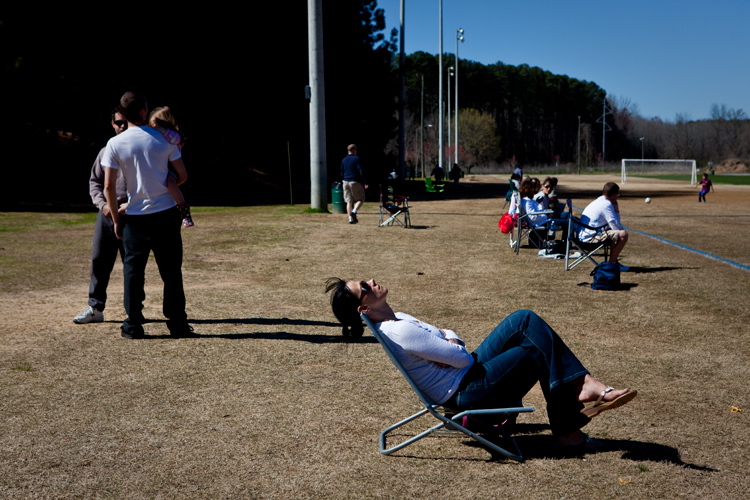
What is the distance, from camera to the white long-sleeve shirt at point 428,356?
139 inches

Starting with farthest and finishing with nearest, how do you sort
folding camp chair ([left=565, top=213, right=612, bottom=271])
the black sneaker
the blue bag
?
folding camp chair ([left=565, top=213, right=612, bottom=271])
the blue bag
the black sneaker

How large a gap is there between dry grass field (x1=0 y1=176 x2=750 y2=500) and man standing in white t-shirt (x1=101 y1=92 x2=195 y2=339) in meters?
0.70

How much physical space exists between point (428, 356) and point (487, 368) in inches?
14.3

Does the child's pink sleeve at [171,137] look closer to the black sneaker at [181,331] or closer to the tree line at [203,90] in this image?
the black sneaker at [181,331]

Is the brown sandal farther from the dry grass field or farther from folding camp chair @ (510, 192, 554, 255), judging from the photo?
folding camp chair @ (510, 192, 554, 255)

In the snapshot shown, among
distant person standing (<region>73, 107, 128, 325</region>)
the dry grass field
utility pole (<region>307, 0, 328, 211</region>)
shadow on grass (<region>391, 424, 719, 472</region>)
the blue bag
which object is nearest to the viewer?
the dry grass field

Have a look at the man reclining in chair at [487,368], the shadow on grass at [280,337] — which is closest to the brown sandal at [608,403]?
the man reclining in chair at [487,368]

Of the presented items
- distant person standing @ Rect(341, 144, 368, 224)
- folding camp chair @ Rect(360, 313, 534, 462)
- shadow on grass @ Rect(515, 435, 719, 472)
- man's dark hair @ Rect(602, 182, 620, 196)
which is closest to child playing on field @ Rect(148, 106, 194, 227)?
folding camp chair @ Rect(360, 313, 534, 462)

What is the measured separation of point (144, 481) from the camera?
3.45 m

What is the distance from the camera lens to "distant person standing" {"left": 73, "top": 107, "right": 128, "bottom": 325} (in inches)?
230

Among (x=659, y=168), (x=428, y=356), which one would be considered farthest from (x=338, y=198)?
(x=659, y=168)

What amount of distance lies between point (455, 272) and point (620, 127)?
481 feet

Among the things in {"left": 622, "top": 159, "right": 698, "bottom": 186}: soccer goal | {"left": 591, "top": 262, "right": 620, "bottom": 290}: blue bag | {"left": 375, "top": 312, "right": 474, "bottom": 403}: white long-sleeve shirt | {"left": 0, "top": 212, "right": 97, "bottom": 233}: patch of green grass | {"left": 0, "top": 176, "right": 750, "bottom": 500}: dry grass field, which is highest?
{"left": 622, "top": 159, "right": 698, "bottom": 186}: soccer goal

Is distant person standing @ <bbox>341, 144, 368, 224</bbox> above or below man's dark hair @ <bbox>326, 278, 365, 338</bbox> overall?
above
